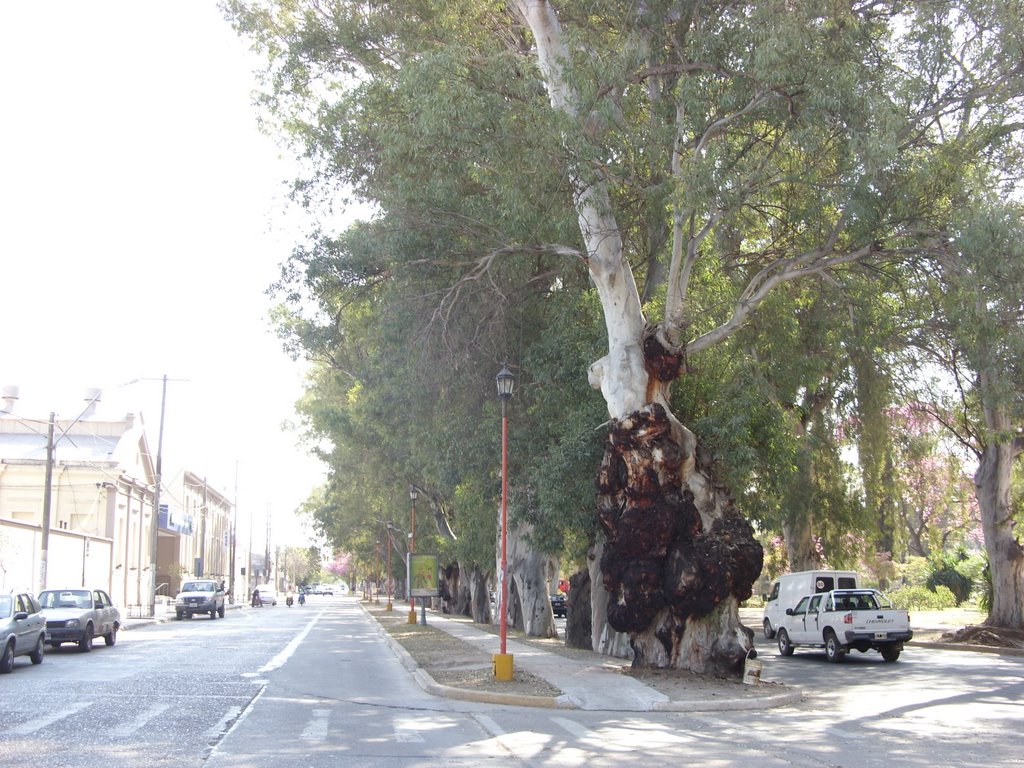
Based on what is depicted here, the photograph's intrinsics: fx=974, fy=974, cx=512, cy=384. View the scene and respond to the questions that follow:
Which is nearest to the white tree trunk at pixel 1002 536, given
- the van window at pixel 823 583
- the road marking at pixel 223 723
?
the van window at pixel 823 583

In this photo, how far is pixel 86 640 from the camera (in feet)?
76.6

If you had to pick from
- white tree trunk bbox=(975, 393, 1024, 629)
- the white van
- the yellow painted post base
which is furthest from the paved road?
white tree trunk bbox=(975, 393, 1024, 629)

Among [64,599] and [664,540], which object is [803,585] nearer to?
[664,540]

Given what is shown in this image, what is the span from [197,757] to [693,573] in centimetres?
925

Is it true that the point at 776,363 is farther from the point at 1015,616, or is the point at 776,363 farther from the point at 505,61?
the point at 1015,616

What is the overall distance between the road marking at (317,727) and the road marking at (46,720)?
9.64 feet

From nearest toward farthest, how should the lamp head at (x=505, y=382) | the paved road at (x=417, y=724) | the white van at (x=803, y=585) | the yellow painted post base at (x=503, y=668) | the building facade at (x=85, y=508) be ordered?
the paved road at (x=417, y=724), the yellow painted post base at (x=503, y=668), the lamp head at (x=505, y=382), the white van at (x=803, y=585), the building facade at (x=85, y=508)

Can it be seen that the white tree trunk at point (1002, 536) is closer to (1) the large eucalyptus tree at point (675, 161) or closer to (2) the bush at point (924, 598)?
(1) the large eucalyptus tree at point (675, 161)

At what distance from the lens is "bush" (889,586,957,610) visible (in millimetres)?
44250

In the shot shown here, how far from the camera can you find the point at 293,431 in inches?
2037

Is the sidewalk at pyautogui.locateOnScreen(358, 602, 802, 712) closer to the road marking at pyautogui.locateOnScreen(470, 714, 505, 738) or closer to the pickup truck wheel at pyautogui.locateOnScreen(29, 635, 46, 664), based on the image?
the road marking at pyautogui.locateOnScreen(470, 714, 505, 738)

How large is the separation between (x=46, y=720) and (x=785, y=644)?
19.4 meters

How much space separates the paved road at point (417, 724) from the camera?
31.7ft

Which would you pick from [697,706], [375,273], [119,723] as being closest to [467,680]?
[697,706]
